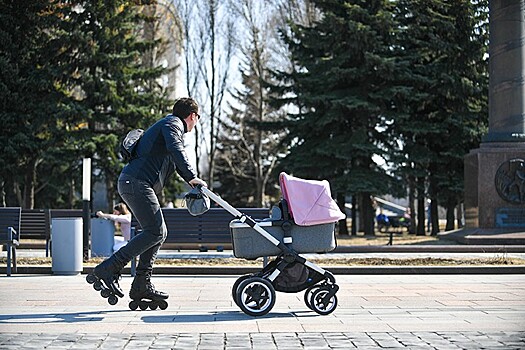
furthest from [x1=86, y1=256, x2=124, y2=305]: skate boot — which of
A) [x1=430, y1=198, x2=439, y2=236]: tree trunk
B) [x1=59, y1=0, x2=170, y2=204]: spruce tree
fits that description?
[x1=430, y1=198, x2=439, y2=236]: tree trunk

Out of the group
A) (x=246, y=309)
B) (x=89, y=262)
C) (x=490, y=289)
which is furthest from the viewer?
(x=89, y=262)

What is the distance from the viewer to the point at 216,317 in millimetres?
8703

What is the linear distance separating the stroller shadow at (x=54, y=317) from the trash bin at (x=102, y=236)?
819 centimetres

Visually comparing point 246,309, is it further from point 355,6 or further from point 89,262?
point 355,6

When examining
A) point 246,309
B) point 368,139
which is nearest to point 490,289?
point 246,309

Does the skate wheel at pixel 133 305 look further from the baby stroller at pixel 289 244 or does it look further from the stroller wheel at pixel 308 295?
the stroller wheel at pixel 308 295

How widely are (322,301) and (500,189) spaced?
1462 centimetres

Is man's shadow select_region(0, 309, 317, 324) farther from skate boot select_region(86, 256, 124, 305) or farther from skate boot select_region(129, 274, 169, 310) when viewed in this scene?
skate boot select_region(86, 256, 124, 305)

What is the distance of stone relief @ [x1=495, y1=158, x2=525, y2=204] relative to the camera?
22391 millimetres

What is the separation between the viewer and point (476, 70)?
35.5m

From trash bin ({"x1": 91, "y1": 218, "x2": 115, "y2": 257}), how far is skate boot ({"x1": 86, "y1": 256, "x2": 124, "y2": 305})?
27.3 feet

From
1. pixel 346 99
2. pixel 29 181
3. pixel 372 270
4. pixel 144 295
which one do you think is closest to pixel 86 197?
pixel 372 270

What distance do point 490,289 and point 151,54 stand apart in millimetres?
34247

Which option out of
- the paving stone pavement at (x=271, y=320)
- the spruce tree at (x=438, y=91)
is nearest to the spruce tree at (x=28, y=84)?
the spruce tree at (x=438, y=91)
